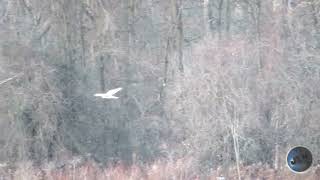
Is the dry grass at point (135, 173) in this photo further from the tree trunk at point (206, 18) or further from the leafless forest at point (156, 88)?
the tree trunk at point (206, 18)

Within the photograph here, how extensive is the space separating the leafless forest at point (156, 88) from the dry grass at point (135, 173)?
47mm

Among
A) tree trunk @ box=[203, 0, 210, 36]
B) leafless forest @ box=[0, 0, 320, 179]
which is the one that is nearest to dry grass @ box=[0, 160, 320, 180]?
leafless forest @ box=[0, 0, 320, 179]

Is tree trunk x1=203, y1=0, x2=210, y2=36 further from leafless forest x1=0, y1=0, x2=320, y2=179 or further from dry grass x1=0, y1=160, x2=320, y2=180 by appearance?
dry grass x1=0, y1=160, x2=320, y2=180

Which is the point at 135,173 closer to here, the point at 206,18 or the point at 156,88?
the point at 156,88

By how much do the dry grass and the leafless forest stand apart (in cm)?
5

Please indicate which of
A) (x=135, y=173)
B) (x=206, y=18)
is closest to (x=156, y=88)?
(x=206, y=18)

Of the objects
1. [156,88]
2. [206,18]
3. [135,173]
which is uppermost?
[206,18]

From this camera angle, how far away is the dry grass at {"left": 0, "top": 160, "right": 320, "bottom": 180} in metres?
13.6

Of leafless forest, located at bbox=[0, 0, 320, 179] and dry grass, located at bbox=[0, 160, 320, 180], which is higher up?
leafless forest, located at bbox=[0, 0, 320, 179]

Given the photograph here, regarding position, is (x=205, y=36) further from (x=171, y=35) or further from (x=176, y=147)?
(x=176, y=147)

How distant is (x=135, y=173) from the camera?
14047 mm

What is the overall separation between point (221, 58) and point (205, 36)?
2.16m

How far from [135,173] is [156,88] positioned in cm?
432

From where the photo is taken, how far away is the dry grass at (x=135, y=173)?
44.7 ft
